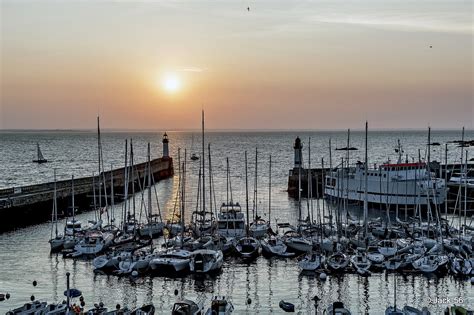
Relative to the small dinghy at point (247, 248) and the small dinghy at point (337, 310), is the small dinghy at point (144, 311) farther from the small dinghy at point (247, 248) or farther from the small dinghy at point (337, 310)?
the small dinghy at point (247, 248)

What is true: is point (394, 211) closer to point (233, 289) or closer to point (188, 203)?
point (188, 203)

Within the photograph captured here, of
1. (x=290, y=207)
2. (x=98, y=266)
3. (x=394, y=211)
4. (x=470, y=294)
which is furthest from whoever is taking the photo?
(x=290, y=207)

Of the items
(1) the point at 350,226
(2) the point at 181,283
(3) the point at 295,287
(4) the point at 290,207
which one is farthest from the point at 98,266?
→ (4) the point at 290,207

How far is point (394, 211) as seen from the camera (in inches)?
2653

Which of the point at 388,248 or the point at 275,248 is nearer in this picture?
the point at 388,248

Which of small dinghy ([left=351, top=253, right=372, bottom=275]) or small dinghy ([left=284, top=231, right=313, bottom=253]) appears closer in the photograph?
small dinghy ([left=351, top=253, right=372, bottom=275])

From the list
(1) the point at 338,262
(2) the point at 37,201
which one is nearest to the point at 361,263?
(1) the point at 338,262

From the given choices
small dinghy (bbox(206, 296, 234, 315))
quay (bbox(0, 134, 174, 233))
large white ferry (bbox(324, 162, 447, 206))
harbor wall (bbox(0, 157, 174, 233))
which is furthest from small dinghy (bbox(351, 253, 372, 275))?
large white ferry (bbox(324, 162, 447, 206))

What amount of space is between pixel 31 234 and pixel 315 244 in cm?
2552

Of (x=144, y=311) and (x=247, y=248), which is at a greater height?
(x=144, y=311)

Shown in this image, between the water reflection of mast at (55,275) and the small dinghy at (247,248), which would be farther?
the small dinghy at (247,248)

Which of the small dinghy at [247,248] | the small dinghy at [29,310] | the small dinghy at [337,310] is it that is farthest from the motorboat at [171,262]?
the small dinghy at [337,310]

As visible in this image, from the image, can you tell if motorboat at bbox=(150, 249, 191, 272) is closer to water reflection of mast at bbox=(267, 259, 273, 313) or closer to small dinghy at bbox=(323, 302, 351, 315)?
water reflection of mast at bbox=(267, 259, 273, 313)

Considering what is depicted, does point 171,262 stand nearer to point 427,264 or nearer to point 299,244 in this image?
point 299,244
